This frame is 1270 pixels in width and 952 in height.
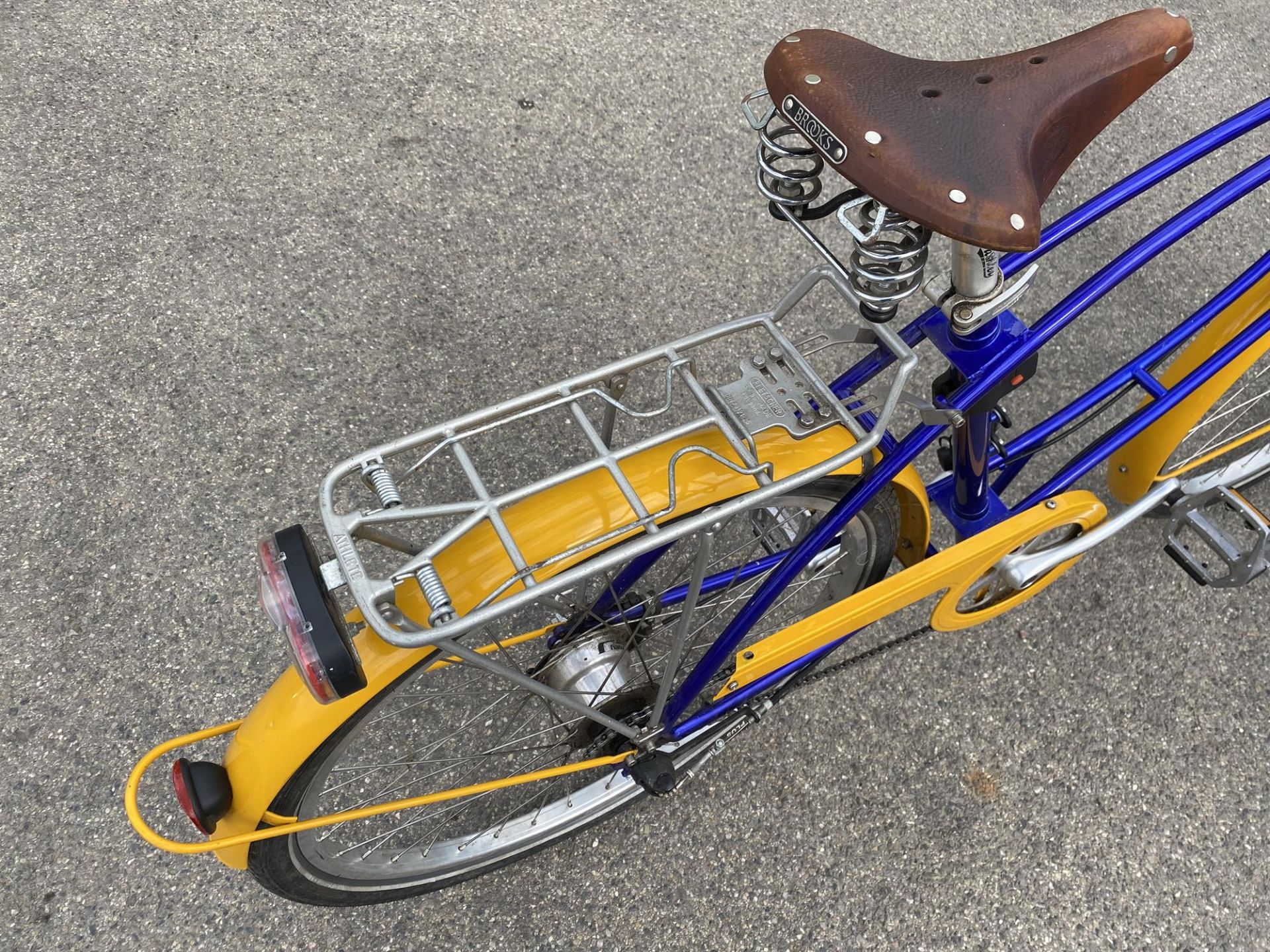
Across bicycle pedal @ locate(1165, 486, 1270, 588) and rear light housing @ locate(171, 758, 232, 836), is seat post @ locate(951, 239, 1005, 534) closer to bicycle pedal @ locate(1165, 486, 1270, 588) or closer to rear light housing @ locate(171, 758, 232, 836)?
bicycle pedal @ locate(1165, 486, 1270, 588)

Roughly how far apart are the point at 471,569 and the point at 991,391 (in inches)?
32.5

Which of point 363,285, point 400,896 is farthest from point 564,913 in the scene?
point 363,285

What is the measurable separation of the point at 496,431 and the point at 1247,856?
1.92 m

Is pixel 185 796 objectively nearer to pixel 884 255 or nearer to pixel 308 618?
pixel 308 618

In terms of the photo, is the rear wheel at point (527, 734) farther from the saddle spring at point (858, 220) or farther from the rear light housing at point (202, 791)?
the saddle spring at point (858, 220)

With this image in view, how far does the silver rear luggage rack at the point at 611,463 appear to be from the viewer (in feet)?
3.37

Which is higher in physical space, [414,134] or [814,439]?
[814,439]

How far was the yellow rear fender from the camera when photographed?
119cm

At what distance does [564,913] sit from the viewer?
5.75 feet

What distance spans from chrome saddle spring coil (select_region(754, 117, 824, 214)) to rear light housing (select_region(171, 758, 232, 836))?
1121 millimetres

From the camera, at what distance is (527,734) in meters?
1.81

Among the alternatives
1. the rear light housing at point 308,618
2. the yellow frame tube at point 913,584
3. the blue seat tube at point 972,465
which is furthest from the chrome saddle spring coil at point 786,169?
the rear light housing at point 308,618

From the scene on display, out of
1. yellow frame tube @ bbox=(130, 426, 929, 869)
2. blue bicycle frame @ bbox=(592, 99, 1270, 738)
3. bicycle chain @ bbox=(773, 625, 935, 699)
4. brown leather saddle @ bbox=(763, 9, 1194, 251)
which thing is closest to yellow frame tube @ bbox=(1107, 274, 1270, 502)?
blue bicycle frame @ bbox=(592, 99, 1270, 738)

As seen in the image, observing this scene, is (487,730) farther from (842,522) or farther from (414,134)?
(414,134)
